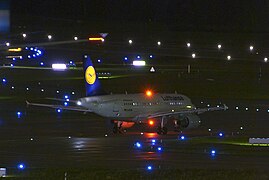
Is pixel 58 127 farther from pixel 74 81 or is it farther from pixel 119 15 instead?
pixel 119 15

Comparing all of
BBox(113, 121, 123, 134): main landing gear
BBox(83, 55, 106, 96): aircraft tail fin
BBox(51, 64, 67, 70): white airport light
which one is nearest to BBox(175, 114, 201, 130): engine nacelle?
BBox(113, 121, 123, 134): main landing gear

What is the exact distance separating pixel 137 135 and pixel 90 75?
7.68m

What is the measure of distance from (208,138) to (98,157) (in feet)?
48.7

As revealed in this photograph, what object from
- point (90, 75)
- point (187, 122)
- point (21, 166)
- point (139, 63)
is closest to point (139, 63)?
point (139, 63)

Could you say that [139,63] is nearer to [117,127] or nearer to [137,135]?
[117,127]

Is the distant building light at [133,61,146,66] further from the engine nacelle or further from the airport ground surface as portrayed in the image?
the engine nacelle

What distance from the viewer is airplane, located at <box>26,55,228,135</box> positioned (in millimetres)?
60812

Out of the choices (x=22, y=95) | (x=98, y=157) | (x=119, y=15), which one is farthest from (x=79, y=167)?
(x=119, y=15)

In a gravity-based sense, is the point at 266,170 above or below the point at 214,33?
below

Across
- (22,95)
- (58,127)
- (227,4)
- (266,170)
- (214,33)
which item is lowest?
(266,170)

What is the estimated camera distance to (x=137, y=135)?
58.2 meters

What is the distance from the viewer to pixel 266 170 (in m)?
36.2

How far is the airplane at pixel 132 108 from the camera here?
6081cm

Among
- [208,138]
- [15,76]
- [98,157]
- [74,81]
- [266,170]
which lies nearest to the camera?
[266,170]
